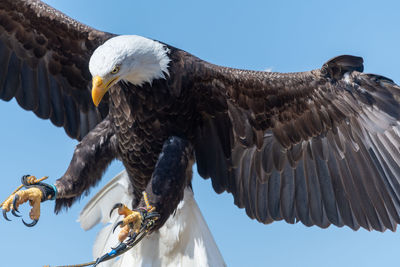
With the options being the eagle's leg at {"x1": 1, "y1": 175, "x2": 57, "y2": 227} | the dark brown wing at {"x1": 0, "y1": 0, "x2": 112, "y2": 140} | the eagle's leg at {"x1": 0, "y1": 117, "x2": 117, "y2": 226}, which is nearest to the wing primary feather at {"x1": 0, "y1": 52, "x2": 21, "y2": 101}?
the dark brown wing at {"x1": 0, "y1": 0, "x2": 112, "y2": 140}

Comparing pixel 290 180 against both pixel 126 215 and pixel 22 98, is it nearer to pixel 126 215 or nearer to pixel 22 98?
pixel 126 215

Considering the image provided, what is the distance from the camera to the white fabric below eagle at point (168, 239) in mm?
6441

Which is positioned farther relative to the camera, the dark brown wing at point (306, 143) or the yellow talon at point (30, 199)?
the dark brown wing at point (306, 143)

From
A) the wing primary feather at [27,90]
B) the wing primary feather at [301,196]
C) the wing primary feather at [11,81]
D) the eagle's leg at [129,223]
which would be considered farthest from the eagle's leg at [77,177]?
the wing primary feather at [301,196]

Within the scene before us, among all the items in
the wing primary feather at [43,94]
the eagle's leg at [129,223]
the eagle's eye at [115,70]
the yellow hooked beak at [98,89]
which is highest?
the wing primary feather at [43,94]

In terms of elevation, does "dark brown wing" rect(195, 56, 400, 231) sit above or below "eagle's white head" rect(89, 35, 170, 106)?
below

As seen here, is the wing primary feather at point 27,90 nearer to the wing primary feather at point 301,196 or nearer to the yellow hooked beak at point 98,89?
the yellow hooked beak at point 98,89

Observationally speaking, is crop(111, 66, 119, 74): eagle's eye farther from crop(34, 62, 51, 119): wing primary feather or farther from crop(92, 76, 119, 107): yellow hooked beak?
crop(34, 62, 51, 119): wing primary feather

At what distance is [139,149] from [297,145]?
1.24m

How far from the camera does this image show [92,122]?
6.56 m

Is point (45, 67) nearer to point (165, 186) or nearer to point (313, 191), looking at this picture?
point (165, 186)

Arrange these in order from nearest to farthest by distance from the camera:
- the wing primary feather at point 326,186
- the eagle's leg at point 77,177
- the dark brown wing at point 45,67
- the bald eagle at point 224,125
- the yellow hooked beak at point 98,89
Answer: the yellow hooked beak at point 98,89 → the eagle's leg at point 77,177 → the bald eagle at point 224,125 → the wing primary feather at point 326,186 → the dark brown wing at point 45,67

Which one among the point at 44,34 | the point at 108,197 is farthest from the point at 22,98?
the point at 108,197

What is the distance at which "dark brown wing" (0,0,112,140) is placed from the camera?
6234mm
